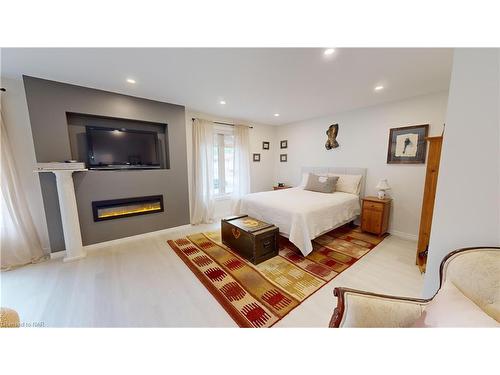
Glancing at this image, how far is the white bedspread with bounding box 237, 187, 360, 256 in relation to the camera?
222 centimetres

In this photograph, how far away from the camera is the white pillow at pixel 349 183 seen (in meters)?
3.31

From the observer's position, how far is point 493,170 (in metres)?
0.84

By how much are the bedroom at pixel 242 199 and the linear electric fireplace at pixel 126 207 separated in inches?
0.9

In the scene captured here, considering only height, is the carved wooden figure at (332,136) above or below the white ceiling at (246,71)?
below

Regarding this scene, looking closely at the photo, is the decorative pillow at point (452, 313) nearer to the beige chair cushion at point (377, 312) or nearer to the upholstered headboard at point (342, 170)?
the beige chair cushion at point (377, 312)

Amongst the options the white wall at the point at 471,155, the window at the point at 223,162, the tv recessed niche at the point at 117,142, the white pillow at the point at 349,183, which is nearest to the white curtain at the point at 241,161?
the window at the point at 223,162

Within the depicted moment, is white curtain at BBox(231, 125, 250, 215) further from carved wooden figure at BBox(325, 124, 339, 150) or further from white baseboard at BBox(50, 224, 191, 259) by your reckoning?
carved wooden figure at BBox(325, 124, 339, 150)

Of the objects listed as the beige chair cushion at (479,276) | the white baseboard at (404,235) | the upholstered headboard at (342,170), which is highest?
the upholstered headboard at (342,170)

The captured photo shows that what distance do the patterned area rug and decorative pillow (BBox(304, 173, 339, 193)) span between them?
34.8 inches

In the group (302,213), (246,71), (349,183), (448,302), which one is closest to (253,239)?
(302,213)

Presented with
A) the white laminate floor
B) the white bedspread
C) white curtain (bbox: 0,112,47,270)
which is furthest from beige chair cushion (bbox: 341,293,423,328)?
white curtain (bbox: 0,112,47,270)

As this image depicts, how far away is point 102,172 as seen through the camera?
258 cm

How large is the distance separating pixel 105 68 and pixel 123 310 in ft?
8.09
